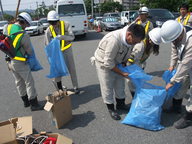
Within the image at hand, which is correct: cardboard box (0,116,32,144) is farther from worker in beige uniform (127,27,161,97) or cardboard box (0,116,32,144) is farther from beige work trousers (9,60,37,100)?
worker in beige uniform (127,27,161,97)

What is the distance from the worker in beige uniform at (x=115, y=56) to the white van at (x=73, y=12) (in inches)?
346

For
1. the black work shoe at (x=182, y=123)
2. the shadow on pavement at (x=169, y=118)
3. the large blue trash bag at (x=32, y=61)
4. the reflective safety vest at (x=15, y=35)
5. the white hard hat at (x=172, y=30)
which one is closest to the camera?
the white hard hat at (x=172, y=30)

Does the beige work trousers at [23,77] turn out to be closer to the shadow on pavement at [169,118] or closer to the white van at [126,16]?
the shadow on pavement at [169,118]

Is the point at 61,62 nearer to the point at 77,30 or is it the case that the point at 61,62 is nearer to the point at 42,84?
the point at 42,84

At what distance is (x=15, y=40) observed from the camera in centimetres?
301

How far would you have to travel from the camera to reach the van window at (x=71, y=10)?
11023mm

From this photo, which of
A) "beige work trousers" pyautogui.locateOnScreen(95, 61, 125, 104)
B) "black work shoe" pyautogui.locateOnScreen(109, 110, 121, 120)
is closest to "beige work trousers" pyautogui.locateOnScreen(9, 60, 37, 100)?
"beige work trousers" pyautogui.locateOnScreen(95, 61, 125, 104)

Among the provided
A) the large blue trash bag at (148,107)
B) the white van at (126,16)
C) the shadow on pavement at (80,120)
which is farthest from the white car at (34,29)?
the large blue trash bag at (148,107)

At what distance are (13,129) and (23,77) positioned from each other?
1237mm

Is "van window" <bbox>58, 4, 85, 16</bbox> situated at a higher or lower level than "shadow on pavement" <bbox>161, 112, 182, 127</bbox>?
higher

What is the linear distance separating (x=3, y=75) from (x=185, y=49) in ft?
17.8

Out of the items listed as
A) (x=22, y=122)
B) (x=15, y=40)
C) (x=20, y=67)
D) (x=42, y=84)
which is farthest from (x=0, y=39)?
(x=42, y=84)

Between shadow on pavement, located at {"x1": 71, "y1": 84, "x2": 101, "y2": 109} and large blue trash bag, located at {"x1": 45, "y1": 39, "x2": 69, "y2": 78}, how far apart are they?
2.09ft

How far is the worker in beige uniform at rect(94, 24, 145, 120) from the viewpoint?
7.90 feet
